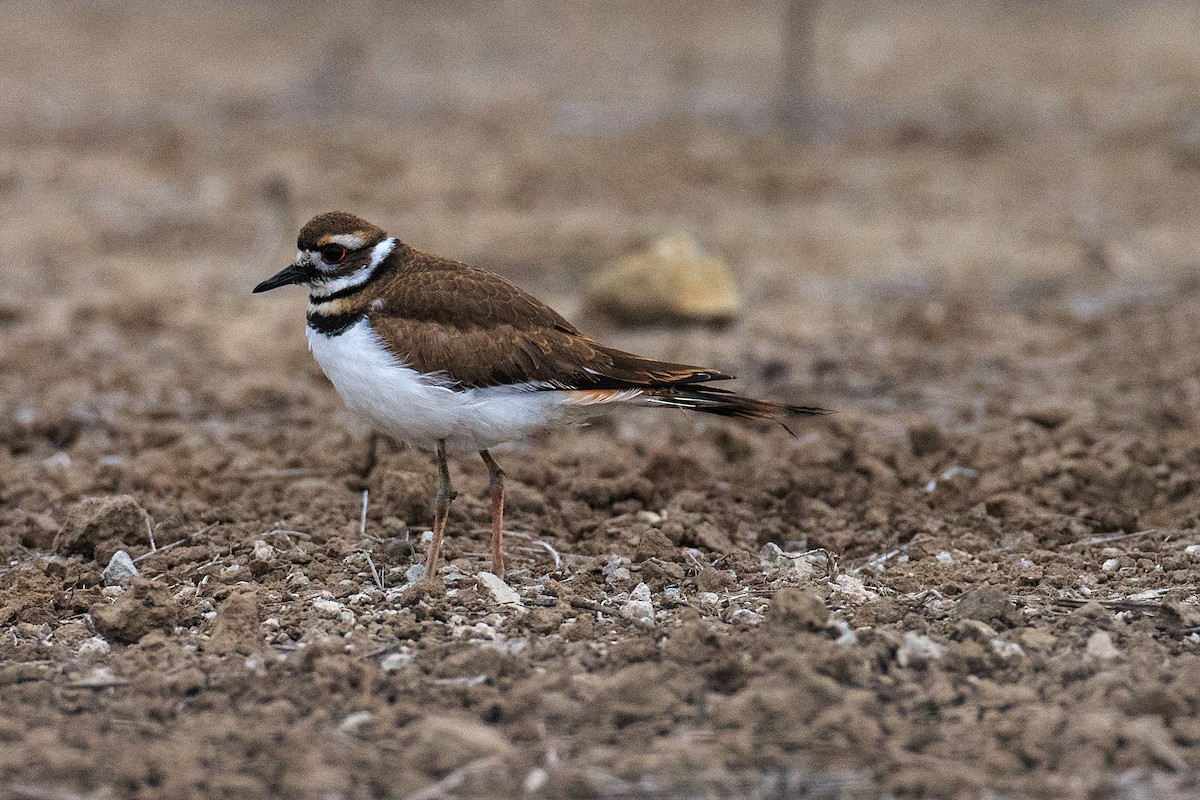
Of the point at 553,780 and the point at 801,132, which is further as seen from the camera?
the point at 801,132

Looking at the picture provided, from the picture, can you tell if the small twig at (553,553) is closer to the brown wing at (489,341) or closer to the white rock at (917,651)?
the brown wing at (489,341)

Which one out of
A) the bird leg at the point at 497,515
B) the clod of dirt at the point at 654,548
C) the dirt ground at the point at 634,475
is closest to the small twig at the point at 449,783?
the dirt ground at the point at 634,475

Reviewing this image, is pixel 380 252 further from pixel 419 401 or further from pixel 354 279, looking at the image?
pixel 419 401

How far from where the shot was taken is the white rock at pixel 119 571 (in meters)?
5.22

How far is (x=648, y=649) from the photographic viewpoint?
434 cm

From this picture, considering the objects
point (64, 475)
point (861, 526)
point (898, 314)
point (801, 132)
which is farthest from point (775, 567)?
point (801, 132)

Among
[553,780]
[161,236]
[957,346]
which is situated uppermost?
[161,236]

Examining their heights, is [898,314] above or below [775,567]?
above

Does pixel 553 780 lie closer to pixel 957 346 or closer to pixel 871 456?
pixel 871 456

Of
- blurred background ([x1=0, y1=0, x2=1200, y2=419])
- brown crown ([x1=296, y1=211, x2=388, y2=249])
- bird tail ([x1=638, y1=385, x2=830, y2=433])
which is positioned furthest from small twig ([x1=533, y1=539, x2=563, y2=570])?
blurred background ([x1=0, y1=0, x2=1200, y2=419])

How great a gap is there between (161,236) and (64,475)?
610cm

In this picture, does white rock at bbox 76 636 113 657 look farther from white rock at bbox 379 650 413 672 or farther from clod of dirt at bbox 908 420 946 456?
clod of dirt at bbox 908 420 946 456

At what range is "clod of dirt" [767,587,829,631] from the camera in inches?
169

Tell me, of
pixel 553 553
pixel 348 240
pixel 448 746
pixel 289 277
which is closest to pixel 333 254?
pixel 348 240
